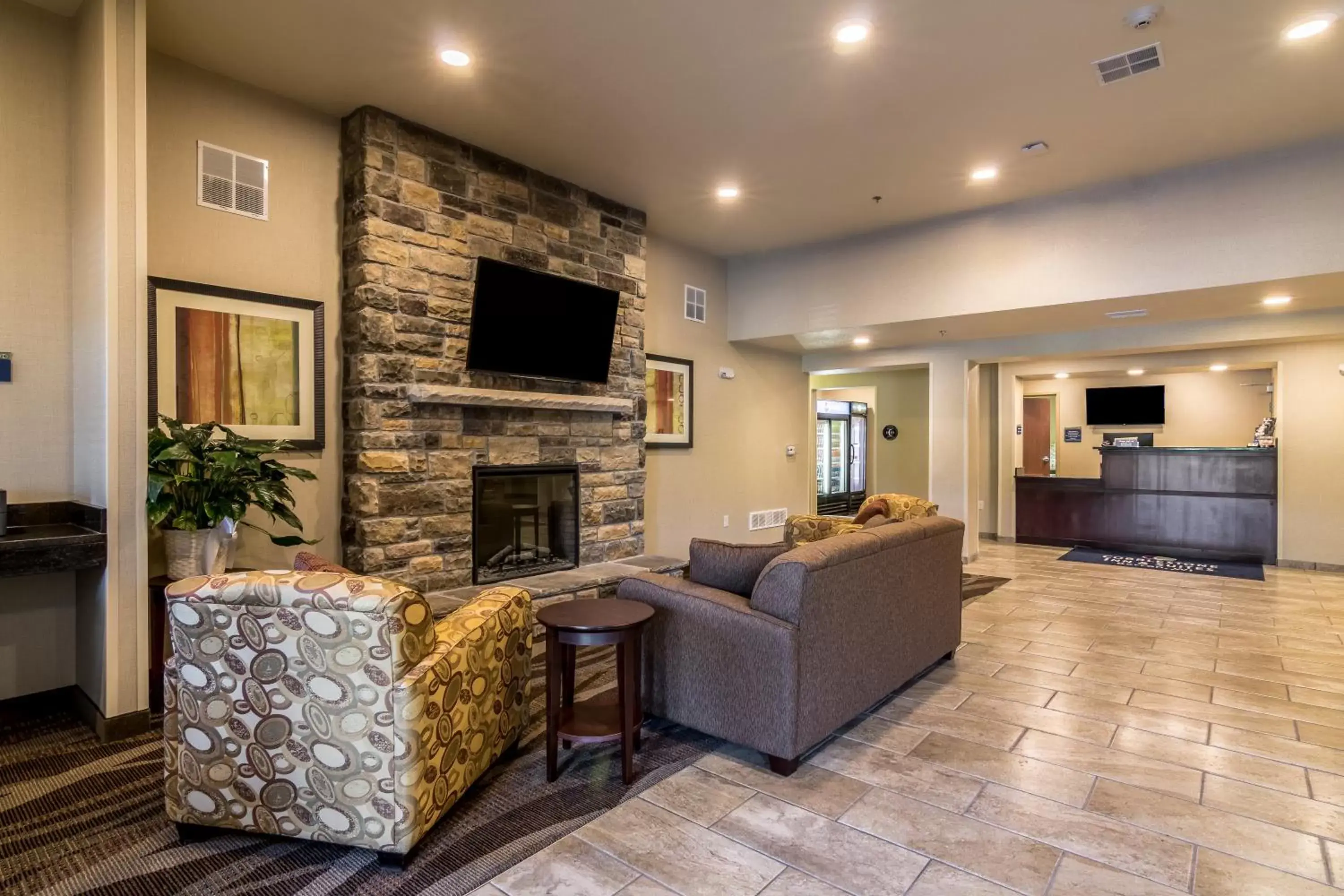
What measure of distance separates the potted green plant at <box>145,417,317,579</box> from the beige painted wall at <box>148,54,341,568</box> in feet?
1.57

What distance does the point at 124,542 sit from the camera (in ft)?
9.39

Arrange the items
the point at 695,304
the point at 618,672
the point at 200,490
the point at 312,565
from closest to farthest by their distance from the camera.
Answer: the point at 312,565
the point at 618,672
the point at 200,490
the point at 695,304

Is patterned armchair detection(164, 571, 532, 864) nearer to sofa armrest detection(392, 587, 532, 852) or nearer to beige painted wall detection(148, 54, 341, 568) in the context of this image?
→ sofa armrest detection(392, 587, 532, 852)

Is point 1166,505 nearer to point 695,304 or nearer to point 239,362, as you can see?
point 695,304

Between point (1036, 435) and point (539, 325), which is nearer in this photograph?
point (539, 325)

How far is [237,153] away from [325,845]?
3490 millimetres

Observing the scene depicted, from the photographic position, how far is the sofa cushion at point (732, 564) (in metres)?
2.99

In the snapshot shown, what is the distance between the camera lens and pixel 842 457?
11781mm

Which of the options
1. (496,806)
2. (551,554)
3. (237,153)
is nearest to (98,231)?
(237,153)

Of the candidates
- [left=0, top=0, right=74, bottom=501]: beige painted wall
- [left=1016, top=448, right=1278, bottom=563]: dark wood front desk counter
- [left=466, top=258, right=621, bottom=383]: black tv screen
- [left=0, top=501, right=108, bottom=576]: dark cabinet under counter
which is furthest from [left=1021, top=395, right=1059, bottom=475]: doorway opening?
[left=0, top=0, right=74, bottom=501]: beige painted wall

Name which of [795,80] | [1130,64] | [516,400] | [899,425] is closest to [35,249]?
[516,400]

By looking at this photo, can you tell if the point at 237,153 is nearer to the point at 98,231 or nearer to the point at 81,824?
the point at 98,231

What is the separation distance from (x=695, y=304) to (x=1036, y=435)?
6692mm

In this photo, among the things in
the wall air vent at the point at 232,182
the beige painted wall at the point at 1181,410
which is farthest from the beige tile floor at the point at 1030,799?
the beige painted wall at the point at 1181,410
